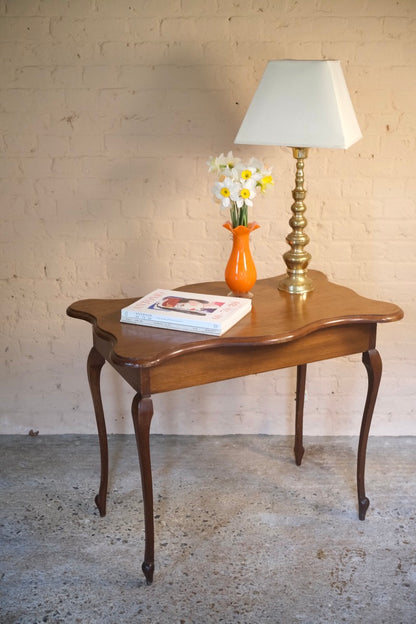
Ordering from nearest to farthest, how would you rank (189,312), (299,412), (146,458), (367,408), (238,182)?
(146,458)
(189,312)
(238,182)
(367,408)
(299,412)

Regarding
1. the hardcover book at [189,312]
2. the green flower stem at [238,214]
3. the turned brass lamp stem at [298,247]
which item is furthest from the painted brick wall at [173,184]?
the hardcover book at [189,312]

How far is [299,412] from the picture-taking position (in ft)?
10.1

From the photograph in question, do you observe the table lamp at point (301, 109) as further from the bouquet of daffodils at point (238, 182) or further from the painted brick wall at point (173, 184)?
the painted brick wall at point (173, 184)

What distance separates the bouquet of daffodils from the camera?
2.47 meters

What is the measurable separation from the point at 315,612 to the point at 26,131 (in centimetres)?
209

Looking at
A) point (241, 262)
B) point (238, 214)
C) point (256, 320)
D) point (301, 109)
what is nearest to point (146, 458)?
point (256, 320)

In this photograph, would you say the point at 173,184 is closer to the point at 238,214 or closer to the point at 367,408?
the point at 238,214

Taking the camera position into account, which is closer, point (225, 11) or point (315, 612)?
point (315, 612)

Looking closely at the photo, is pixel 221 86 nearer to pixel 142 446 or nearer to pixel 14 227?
pixel 14 227

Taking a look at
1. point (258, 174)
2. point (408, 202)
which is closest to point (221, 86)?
point (258, 174)

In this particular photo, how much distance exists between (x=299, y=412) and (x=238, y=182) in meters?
1.06

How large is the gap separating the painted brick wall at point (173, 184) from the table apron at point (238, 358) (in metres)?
0.75

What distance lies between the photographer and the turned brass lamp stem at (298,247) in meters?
2.61

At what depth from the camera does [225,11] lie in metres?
2.89
